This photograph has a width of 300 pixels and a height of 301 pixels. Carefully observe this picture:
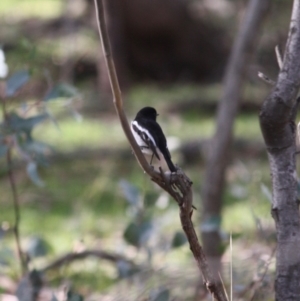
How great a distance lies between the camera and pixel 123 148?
6633 millimetres

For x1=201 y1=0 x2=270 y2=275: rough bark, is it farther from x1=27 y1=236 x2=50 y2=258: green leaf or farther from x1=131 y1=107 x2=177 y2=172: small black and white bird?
x1=131 y1=107 x2=177 y2=172: small black and white bird

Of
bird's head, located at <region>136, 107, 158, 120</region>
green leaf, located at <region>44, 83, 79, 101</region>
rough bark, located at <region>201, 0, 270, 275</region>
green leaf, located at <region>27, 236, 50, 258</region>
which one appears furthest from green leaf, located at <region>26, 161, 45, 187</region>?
rough bark, located at <region>201, 0, 270, 275</region>

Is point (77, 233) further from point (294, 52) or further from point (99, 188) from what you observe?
point (294, 52)

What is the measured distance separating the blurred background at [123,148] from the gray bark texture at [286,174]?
194mm

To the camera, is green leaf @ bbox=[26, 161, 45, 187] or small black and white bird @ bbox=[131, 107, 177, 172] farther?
green leaf @ bbox=[26, 161, 45, 187]

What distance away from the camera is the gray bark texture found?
181 cm

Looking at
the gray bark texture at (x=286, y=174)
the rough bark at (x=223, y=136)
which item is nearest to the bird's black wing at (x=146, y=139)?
the gray bark texture at (x=286, y=174)

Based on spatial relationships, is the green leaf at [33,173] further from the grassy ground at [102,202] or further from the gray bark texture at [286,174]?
the gray bark texture at [286,174]

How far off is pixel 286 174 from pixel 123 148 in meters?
4.81

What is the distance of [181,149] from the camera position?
6.47 metres

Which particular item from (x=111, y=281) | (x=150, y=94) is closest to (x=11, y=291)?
(x=111, y=281)

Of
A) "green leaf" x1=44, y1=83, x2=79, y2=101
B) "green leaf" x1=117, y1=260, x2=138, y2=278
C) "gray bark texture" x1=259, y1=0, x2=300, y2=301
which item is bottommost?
"green leaf" x1=117, y1=260, x2=138, y2=278

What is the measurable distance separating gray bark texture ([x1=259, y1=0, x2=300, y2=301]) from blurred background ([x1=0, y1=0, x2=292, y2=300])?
0.19 metres

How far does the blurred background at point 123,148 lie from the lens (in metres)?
2.84
